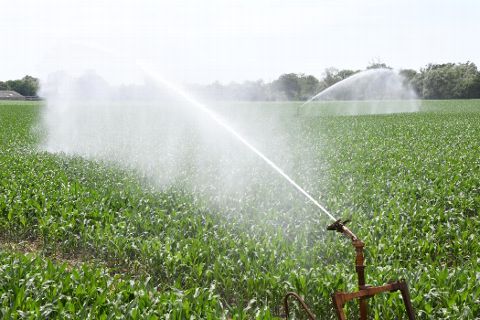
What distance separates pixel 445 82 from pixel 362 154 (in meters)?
71.0

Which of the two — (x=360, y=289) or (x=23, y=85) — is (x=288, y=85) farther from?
(x=23, y=85)

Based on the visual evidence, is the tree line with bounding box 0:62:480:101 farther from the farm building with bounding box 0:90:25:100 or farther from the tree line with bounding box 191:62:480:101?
the farm building with bounding box 0:90:25:100

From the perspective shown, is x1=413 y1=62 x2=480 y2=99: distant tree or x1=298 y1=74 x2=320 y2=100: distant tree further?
x1=413 y1=62 x2=480 y2=99: distant tree

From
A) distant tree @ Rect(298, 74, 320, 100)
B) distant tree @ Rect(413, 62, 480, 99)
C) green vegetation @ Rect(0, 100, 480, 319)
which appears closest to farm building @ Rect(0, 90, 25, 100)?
distant tree @ Rect(298, 74, 320, 100)

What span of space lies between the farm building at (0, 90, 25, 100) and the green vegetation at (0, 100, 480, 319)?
97.5 metres

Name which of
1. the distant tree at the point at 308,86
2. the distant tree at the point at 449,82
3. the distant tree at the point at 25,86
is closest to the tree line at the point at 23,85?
the distant tree at the point at 25,86

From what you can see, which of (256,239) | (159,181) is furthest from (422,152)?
(256,239)

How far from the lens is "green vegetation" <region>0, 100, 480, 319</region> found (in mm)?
4273

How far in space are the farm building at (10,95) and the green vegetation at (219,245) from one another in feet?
320

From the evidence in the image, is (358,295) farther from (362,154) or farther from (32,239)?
(362,154)

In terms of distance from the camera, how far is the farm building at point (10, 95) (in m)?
98.7

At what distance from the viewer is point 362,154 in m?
14.2

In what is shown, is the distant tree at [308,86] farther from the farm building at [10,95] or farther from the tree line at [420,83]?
the farm building at [10,95]

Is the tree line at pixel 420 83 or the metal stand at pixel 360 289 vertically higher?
the tree line at pixel 420 83
